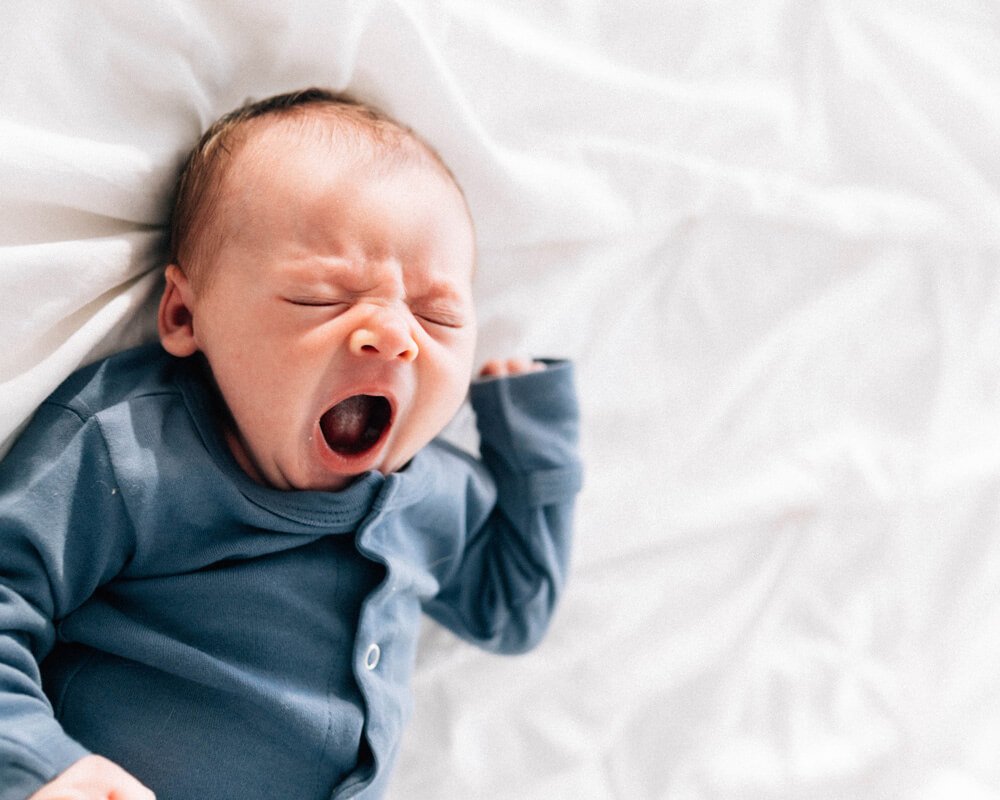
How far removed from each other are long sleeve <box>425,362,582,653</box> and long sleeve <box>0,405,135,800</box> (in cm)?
41

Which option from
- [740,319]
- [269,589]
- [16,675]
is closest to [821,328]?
[740,319]

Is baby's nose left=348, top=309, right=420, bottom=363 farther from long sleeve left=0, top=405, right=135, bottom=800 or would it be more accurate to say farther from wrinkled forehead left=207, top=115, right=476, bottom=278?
long sleeve left=0, top=405, right=135, bottom=800

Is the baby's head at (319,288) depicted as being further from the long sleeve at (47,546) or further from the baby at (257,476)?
the long sleeve at (47,546)

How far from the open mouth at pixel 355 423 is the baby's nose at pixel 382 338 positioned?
87 mm

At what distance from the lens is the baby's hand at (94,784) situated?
846mm

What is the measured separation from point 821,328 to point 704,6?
0.43m

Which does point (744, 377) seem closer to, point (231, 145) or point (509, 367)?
point (509, 367)

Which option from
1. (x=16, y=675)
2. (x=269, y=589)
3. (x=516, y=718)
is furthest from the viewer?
(x=516, y=718)

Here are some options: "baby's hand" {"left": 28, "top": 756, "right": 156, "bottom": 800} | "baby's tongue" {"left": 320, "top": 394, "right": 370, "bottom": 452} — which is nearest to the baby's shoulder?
"baby's tongue" {"left": 320, "top": 394, "right": 370, "bottom": 452}

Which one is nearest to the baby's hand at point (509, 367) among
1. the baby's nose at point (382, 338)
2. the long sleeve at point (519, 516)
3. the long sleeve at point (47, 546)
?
the long sleeve at point (519, 516)

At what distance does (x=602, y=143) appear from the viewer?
131 cm

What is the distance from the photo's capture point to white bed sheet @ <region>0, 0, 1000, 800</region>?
1.28m

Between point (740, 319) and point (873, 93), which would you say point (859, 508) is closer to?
point (740, 319)

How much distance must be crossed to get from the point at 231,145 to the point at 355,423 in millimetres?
294
